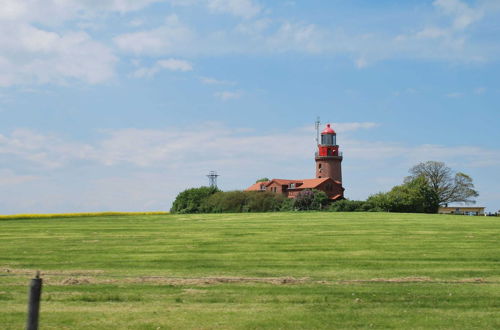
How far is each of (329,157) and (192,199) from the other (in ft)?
99.1

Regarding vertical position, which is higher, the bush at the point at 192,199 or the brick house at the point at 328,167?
the brick house at the point at 328,167

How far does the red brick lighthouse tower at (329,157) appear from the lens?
122 m

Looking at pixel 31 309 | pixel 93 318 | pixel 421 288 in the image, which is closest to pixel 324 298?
pixel 421 288

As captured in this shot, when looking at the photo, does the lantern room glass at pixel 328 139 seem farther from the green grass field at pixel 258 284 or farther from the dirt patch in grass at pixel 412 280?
the dirt patch in grass at pixel 412 280

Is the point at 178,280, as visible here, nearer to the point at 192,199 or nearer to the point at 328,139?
the point at 192,199

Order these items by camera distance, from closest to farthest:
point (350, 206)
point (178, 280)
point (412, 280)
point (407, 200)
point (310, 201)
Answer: point (412, 280)
point (178, 280)
point (350, 206)
point (407, 200)
point (310, 201)

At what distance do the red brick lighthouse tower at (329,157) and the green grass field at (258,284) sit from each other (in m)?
89.9

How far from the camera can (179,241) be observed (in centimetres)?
3384

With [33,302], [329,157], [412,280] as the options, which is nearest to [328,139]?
[329,157]

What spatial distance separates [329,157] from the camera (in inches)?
4779

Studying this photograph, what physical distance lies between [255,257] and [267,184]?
4104 inches

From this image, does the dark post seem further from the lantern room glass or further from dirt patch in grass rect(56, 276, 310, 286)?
the lantern room glass

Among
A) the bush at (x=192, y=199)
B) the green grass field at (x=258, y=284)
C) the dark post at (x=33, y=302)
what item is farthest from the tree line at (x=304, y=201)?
the dark post at (x=33, y=302)

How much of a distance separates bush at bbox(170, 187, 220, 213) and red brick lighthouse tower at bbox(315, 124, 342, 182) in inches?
904
